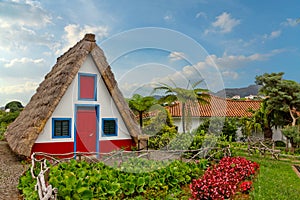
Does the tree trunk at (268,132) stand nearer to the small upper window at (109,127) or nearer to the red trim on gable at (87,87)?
the small upper window at (109,127)

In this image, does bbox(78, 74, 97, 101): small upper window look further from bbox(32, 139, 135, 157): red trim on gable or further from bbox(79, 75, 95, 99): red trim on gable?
bbox(32, 139, 135, 157): red trim on gable

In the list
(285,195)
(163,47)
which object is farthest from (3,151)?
(285,195)

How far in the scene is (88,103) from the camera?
9.41 meters

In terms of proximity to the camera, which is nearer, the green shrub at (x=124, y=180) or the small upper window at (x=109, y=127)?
the green shrub at (x=124, y=180)

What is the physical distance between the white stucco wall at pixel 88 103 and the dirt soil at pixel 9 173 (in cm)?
98

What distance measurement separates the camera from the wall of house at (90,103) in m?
8.87

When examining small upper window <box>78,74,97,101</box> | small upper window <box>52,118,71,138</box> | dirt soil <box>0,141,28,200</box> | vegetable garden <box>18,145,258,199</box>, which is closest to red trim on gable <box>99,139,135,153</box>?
small upper window <box>52,118,71,138</box>

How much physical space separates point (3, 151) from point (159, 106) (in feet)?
22.9

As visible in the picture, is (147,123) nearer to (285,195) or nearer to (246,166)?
(246,166)

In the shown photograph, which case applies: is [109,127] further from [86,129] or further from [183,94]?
[183,94]

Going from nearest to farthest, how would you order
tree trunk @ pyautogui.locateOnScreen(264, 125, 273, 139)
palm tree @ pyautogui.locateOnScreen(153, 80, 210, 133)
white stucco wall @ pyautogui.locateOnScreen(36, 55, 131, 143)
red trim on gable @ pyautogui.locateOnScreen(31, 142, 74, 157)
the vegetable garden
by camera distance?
1. the vegetable garden
2. palm tree @ pyautogui.locateOnScreen(153, 80, 210, 133)
3. red trim on gable @ pyautogui.locateOnScreen(31, 142, 74, 157)
4. white stucco wall @ pyautogui.locateOnScreen(36, 55, 131, 143)
5. tree trunk @ pyautogui.locateOnScreen(264, 125, 273, 139)

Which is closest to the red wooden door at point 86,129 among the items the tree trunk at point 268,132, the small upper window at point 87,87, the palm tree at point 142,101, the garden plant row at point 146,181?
the small upper window at point 87,87

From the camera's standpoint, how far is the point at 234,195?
522cm

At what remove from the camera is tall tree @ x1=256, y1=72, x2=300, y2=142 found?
1678cm
